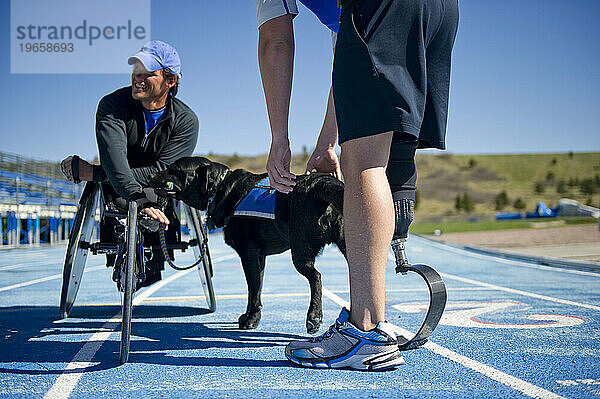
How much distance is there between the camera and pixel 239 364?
2.77 meters

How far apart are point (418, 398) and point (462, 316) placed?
2316mm

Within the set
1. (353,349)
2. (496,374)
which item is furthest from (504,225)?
(353,349)

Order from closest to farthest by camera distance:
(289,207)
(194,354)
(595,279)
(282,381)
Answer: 1. (282,381)
2. (194,354)
3. (289,207)
4. (595,279)

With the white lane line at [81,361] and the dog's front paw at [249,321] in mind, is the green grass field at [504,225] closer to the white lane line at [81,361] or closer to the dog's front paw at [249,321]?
the dog's front paw at [249,321]

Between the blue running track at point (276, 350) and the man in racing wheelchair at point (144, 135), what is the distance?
0.67 m

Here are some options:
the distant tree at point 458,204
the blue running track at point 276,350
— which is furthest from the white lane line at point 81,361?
the distant tree at point 458,204

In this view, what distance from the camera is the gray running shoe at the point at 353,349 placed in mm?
2484

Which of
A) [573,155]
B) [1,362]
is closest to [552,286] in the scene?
[1,362]

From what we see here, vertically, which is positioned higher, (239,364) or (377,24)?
(377,24)

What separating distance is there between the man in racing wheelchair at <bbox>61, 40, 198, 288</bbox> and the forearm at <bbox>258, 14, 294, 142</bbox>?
1379mm

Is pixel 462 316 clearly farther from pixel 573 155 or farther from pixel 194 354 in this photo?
pixel 573 155

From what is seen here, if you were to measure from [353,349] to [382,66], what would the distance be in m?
1.26

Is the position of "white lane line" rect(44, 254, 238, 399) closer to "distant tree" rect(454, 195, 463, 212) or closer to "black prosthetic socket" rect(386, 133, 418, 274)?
"black prosthetic socket" rect(386, 133, 418, 274)

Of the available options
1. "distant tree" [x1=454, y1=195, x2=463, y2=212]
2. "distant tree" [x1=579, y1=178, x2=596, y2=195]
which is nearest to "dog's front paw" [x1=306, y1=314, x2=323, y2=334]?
"distant tree" [x1=579, y1=178, x2=596, y2=195]
